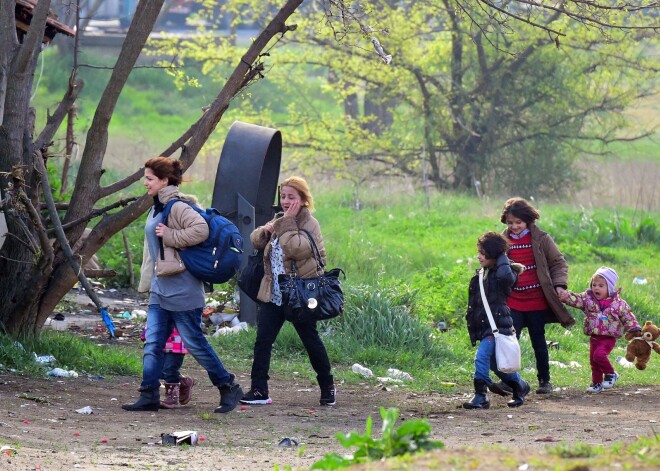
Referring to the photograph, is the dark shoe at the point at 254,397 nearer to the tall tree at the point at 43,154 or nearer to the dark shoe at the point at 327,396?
the dark shoe at the point at 327,396

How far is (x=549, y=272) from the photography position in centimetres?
877

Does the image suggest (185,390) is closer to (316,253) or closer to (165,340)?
(165,340)

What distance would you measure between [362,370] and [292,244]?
2395 millimetres

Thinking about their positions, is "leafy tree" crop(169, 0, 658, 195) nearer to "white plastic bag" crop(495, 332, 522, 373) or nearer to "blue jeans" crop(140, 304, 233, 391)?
"white plastic bag" crop(495, 332, 522, 373)

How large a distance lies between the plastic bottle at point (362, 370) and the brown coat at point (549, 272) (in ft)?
5.63

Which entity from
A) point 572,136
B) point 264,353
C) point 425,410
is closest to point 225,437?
point 264,353

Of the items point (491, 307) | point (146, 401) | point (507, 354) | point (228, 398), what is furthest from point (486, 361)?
point (146, 401)

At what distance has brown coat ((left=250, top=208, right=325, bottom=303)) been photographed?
7.58 meters

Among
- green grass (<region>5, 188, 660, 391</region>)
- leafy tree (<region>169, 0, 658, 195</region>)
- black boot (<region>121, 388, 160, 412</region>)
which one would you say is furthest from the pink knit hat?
leafy tree (<region>169, 0, 658, 195</region>)

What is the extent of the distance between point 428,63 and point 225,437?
18891mm

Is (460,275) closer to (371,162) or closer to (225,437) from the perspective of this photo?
(225,437)

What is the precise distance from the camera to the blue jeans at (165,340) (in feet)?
24.1

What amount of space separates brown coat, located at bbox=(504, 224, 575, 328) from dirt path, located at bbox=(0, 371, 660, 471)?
0.65m

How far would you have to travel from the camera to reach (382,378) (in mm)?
9430
